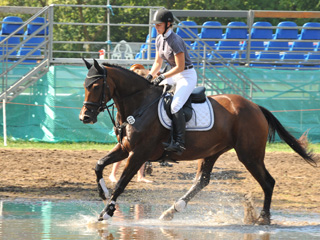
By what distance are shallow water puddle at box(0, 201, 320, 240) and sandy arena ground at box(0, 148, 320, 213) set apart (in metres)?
0.69

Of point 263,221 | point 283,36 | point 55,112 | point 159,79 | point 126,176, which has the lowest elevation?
point 55,112

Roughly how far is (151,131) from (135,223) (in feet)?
4.08

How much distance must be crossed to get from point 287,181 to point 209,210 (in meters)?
3.24

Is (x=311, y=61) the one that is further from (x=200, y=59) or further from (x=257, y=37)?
(x=200, y=59)

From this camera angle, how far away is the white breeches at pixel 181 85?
830 centimetres

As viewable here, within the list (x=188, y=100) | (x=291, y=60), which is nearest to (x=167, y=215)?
(x=188, y=100)

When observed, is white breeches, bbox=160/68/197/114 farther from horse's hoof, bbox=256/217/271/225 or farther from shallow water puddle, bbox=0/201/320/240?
horse's hoof, bbox=256/217/271/225

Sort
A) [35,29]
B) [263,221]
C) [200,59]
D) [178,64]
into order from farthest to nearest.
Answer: [35,29]
[200,59]
[263,221]
[178,64]

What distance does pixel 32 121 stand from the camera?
18547mm

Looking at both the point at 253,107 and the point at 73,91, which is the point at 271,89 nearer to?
the point at 73,91

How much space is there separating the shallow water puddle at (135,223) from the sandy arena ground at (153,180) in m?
0.69

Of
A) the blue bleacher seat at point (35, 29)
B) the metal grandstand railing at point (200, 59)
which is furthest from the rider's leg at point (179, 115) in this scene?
the blue bleacher seat at point (35, 29)

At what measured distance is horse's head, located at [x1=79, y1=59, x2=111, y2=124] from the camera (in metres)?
7.90

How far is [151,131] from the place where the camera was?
8.23 metres
